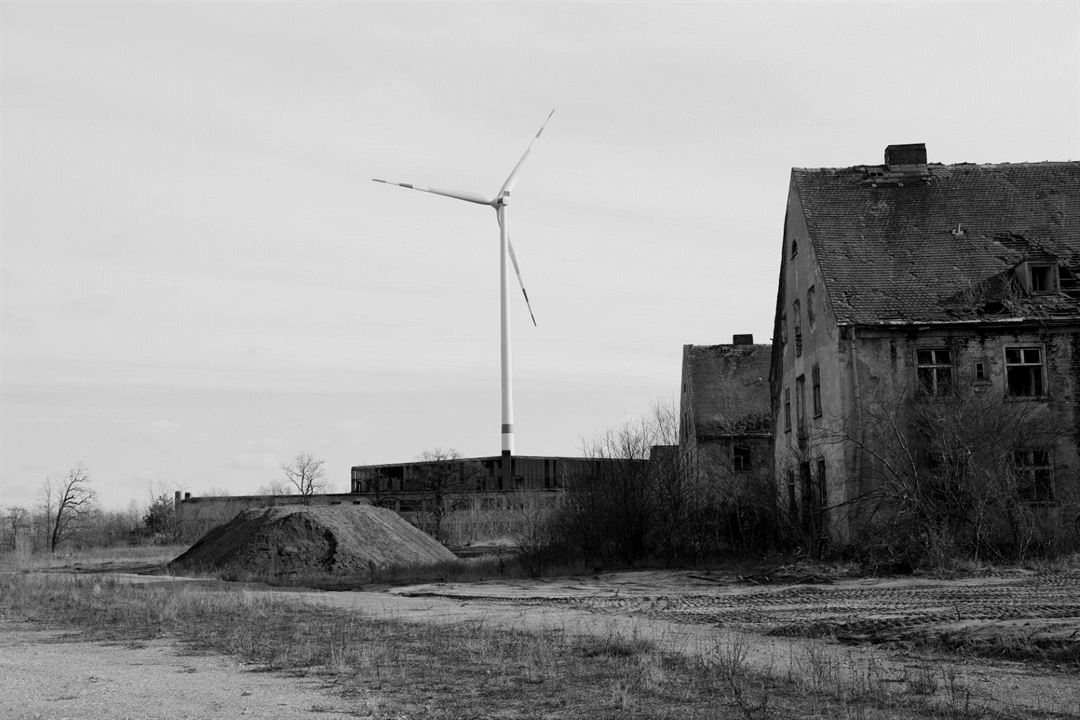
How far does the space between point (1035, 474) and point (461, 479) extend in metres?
43.7

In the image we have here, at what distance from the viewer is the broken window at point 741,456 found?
49656 millimetres

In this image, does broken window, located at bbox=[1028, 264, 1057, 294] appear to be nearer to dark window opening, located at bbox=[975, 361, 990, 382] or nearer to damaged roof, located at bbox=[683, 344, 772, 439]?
dark window opening, located at bbox=[975, 361, 990, 382]

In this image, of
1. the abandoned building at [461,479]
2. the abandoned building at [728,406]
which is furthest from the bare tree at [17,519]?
the abandoned building at [728,406]

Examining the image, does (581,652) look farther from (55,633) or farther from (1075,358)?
(1075,358)

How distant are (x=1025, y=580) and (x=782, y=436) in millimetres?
15417

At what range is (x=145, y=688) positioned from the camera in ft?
39.5

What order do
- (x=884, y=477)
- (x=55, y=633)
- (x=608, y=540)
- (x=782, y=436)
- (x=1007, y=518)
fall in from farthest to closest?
(x=782, y=436), (x=608, y=540), (x=884, y=477), (x=1007, y=518), (x=55, y=633)

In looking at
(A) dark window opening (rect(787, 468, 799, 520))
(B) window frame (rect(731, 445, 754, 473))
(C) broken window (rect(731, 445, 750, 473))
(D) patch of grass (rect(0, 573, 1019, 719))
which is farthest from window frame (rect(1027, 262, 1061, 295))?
(B) window frame (rect(731, 445, 754, 473))

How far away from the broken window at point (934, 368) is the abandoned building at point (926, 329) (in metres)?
0.04

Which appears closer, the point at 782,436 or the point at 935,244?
the point at 935,244

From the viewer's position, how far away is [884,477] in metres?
28.4

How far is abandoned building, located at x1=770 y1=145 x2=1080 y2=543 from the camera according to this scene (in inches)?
1138

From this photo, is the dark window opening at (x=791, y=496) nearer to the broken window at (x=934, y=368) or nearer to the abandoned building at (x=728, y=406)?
the broken window at (x=934, y=368)

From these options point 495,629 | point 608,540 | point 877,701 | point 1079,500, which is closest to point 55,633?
point 495,629
